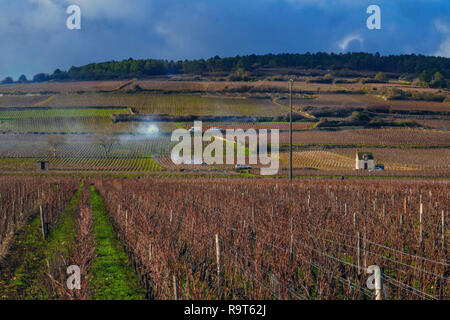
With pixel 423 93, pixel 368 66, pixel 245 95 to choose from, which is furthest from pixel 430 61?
pixel 245 95

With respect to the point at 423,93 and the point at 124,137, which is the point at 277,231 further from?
the point at 423,93

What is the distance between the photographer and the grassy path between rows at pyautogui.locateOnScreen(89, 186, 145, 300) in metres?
8.47

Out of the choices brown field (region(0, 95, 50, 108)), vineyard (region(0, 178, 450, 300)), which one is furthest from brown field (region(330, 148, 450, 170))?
brown field (region(0, 95, 50, 108))

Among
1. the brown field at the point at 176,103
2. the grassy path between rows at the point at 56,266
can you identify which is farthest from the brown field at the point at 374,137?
the grassy path between rows at the point at 56,266

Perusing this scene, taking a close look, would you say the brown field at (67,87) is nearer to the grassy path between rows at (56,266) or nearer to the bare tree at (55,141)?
the bare tree at (55,141)

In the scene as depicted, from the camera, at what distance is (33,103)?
89.0m

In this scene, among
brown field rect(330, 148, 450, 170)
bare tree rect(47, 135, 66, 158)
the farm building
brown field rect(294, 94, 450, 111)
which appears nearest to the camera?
brown field rect(330, 148, 450, 170)

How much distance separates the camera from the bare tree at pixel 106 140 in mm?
63625

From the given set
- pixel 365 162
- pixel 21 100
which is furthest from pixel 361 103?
pixel 21 100

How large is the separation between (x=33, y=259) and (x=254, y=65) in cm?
12835

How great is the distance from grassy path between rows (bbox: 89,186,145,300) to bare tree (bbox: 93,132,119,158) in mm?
50607

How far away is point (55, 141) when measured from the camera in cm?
6388

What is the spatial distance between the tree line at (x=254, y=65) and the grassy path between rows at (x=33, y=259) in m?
108

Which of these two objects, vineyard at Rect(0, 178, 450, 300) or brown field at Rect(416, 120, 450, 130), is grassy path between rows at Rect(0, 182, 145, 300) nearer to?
vineyard at Rect(0, 178, 450, 300)
